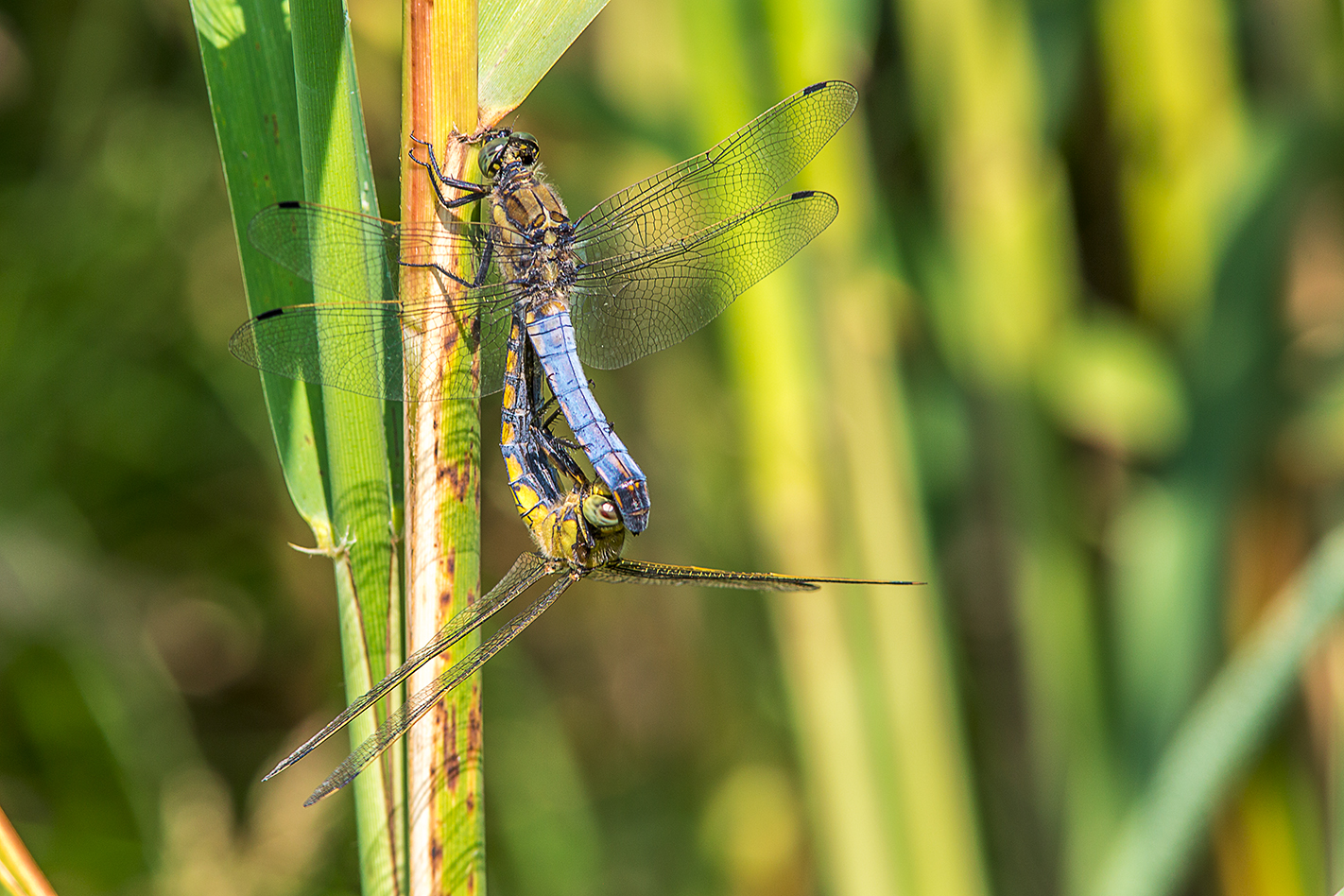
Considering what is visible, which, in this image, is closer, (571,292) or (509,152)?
(509,152)

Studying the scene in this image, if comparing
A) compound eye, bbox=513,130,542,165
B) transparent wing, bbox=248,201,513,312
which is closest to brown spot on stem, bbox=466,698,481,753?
transparent wing, bbox=248,201,513,312

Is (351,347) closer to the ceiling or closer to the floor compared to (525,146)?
closer to the floor

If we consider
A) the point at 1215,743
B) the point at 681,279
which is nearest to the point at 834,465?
the point at 681,279

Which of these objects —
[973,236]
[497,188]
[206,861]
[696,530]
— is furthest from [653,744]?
[497,188]

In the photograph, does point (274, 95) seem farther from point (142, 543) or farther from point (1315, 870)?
point (1315, 870)

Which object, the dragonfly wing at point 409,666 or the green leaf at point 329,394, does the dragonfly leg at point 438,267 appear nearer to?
the green leaf at point 329,394

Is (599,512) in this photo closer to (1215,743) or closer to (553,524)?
(553,524)
